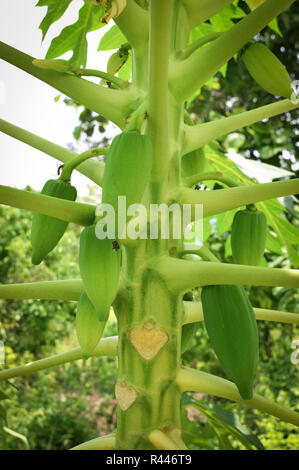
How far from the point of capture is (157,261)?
71 cm

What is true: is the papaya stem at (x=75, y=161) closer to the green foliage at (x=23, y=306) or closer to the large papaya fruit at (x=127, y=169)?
the large papaya fruit at (x=127, y=169)

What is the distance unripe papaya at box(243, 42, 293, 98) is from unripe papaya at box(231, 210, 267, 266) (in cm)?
22

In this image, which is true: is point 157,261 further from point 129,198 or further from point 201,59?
point 201,59

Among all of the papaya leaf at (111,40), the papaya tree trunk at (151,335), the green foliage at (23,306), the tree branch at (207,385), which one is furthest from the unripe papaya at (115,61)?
the green foliage at (23,306)

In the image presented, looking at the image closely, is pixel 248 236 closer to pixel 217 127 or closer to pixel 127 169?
pixel 217 127

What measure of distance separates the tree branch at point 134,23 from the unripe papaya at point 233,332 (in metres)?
0.41

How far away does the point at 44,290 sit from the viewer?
28.0 inches

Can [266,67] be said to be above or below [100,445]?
above

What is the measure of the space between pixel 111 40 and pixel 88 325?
2.70 feet

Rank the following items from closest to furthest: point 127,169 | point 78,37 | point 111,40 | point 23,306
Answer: point 127,169 < point 78,37 < point 111,40 < point 23,306

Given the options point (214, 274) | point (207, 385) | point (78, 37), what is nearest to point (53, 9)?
point (78, 37)

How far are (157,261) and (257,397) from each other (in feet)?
0.89

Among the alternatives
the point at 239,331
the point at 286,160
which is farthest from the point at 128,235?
the point at 286,160

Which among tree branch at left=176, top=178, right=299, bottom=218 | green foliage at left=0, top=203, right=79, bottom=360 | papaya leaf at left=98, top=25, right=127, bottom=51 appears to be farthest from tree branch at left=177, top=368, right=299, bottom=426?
green foliage at left=0, top=203, right=79, bottom=360
